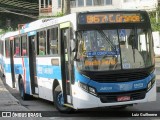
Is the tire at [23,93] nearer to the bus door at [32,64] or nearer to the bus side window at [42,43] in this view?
the bus door at [32,64]

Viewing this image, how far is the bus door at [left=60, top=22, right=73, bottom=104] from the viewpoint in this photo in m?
12.2

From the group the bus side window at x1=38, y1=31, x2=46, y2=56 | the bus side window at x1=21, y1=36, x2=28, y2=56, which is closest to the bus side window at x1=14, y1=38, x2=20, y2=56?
the bus side window at x1=21, y1=36, x2=28, y2=56

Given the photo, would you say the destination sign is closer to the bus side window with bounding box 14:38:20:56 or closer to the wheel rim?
the wheel rim

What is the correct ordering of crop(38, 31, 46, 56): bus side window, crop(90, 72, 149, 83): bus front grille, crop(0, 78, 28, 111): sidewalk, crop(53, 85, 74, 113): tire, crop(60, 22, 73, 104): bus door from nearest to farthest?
crop(90, 72, 149, 83): bus front grille → crop(60, 22, 73, 104): bus door → crop(53, 85, 74, 113): tire → crop(0, 78, 28, 111): sidewalk → crop(38, 31, 46, 56): bus side window

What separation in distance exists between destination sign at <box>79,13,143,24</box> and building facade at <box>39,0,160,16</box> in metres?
35.0

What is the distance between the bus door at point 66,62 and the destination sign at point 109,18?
619 mm

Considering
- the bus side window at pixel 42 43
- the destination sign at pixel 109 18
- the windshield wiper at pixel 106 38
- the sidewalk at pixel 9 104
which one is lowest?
the sidewalk at pixel 9 104

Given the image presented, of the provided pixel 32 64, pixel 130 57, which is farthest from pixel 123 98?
pixel 32 64

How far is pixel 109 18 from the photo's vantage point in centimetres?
1180

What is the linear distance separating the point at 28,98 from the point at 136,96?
6964 mm

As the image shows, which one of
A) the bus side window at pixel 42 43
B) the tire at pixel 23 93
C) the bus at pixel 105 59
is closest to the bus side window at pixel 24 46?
the tire at pixel 23 93

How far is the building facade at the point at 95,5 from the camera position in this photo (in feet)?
164

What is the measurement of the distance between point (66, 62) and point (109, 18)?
1.70 metres

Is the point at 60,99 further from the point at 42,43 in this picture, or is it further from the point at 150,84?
the point at 150,84
